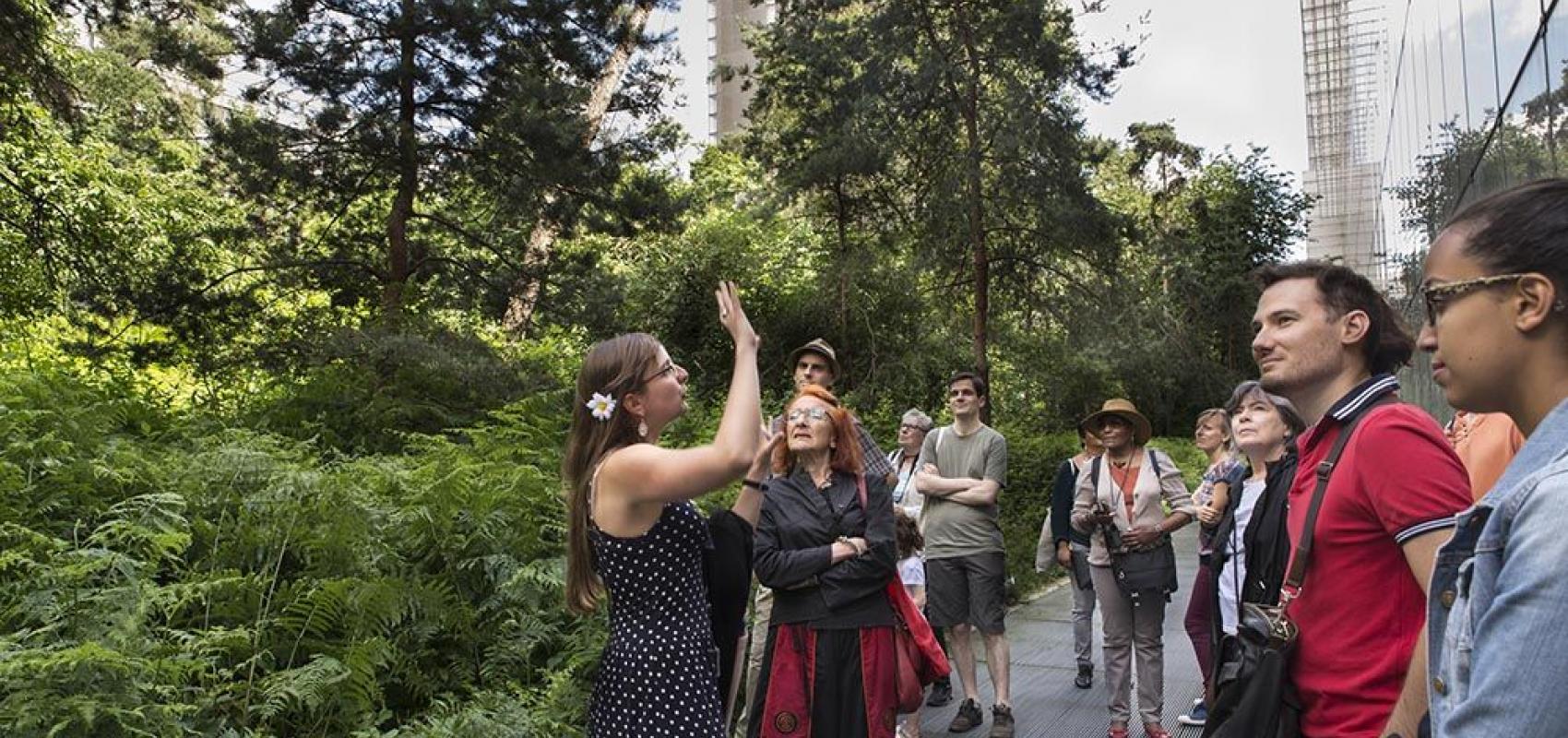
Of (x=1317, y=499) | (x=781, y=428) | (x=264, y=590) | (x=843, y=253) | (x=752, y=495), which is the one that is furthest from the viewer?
(x=843, y=253)

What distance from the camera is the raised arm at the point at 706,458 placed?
293 centimetres

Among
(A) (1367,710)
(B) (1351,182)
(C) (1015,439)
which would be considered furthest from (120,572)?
(B) (1351,182)

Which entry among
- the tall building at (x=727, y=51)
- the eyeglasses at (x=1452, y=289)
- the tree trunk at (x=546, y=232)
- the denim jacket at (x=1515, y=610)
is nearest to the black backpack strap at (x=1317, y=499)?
the eyeglasses at (x=1452, y=289)

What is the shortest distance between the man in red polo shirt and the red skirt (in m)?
2.49

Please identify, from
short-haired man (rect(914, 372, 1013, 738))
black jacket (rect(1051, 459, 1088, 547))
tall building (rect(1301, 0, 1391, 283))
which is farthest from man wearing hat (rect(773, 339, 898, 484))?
tall building (rect(1301, 0, 1391, 283))

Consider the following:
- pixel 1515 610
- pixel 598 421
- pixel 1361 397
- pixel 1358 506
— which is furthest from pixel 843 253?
pixel 1515 610

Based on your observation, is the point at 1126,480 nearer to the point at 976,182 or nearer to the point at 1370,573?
the point at 1370,573

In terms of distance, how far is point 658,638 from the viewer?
3232 millimetres

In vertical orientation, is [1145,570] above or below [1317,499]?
below

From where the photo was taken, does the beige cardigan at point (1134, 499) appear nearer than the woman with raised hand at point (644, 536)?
No

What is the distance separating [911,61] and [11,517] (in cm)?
1639

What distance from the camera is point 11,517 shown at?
5.83 m

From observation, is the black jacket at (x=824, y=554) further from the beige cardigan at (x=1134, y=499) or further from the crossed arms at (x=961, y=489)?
the beige cardigan at (x=1134, y=499)

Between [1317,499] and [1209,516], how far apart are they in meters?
4.26
